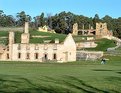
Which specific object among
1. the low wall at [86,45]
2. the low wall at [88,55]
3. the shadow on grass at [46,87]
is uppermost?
the low wall at [86,45]

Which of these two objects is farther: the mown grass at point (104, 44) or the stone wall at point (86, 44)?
the stone wall at point (86, 44)

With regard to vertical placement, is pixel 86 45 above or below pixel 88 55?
above

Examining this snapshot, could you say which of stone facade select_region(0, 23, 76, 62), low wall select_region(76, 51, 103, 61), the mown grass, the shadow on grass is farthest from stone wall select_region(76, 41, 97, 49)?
the shadow on grass

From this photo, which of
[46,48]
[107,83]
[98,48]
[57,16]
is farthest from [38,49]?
[57,16]

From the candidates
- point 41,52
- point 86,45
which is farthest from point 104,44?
point 41,52

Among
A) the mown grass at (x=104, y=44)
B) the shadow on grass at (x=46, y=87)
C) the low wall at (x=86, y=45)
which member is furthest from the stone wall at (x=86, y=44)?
the shadow on grass at (x=46, y=87)

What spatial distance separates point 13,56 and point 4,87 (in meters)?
61.3

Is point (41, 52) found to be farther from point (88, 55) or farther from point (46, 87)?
point (46, 87)

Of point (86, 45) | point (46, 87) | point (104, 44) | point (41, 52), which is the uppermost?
point (104, 44)

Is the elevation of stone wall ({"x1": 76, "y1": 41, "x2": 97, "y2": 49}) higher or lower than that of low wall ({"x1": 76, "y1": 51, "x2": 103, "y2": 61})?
higher

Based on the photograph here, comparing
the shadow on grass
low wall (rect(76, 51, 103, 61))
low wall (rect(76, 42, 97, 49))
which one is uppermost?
low wall (rect(76, 42, 97, 49))

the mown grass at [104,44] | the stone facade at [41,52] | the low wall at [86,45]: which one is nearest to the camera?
the stone facade at [41,52]

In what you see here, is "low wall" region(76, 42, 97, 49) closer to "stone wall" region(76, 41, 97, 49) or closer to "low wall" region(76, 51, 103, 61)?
"stone wall" region(76, 41, 97, 49)

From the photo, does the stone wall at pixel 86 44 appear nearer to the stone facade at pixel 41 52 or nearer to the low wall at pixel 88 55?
the low wall at pixel 88 55
